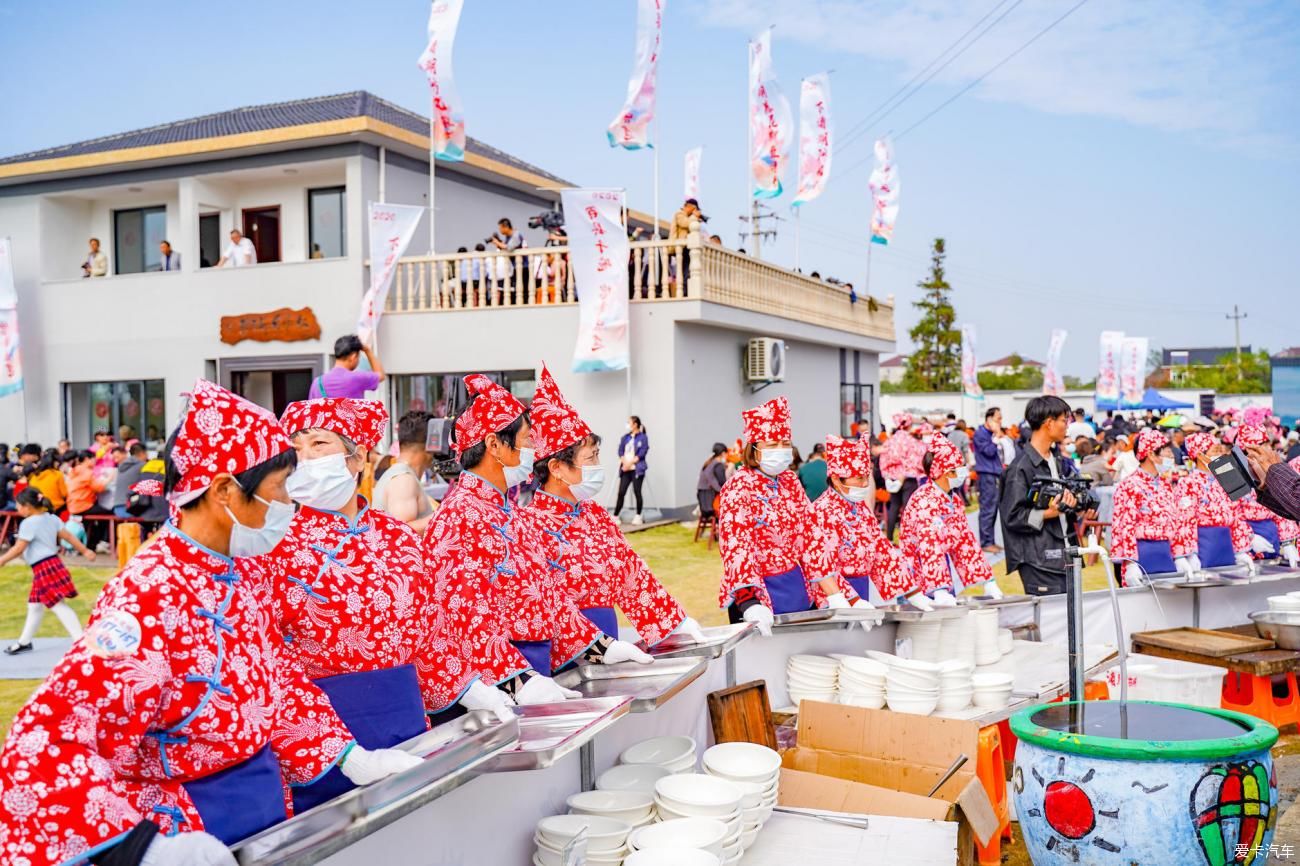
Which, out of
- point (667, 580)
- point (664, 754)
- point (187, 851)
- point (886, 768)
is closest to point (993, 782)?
point (886, 768)

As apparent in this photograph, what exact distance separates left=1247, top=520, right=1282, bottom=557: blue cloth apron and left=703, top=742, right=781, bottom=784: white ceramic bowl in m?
7.30

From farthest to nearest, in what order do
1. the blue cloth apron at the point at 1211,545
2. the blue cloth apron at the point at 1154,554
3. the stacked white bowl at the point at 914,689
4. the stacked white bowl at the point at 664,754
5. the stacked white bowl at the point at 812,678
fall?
1. the blue cloth apron at the point at 1211,545
2. the blue cloth apron at the point at 1154,554
3. the stacked white bowl at the point at 812,678
4. the stacked white bowl at the point at 914,689
5. the stacked white bowl at the point at 664,754

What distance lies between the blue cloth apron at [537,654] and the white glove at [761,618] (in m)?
1.54

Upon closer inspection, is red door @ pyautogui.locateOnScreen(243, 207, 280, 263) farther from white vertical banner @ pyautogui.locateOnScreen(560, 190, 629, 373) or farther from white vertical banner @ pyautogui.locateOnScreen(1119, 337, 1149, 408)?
white vertical banner @ pyautogui.locateOnScreen(1119, 337, 1149, 408)

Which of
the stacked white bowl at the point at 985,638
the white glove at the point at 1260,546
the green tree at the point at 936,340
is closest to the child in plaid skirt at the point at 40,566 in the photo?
the stacked white bowl at the point at 985,638

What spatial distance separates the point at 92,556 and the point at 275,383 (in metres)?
8.74

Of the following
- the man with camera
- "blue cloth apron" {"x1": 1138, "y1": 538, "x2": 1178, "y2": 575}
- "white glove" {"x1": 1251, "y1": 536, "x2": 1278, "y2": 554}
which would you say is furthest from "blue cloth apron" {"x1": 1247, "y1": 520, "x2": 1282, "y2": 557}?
the man with camera

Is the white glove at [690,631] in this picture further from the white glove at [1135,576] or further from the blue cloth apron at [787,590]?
the white glove at [1135,576]

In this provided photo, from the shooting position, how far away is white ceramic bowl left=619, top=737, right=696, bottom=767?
13.5 ft

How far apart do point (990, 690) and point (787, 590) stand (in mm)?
1141

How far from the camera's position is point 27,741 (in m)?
1.92

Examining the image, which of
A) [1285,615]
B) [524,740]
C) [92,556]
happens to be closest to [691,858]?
[524,740]

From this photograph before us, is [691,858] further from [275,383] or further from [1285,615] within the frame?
[275,383]

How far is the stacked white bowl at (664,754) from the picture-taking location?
4.04m
